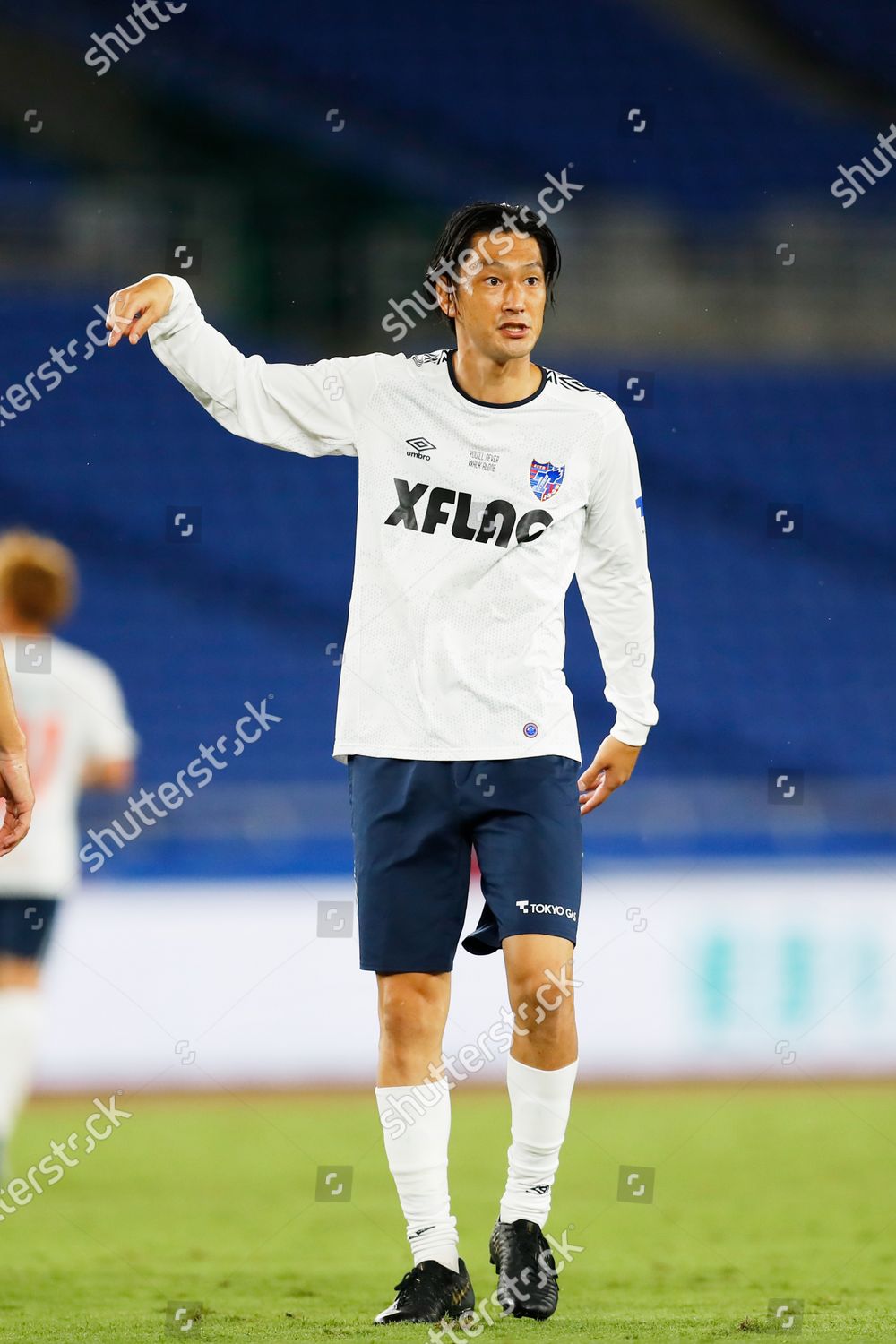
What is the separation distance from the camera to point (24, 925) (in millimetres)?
5141

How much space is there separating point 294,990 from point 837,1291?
569cm

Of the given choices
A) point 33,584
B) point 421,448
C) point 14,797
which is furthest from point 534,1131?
point 33,584

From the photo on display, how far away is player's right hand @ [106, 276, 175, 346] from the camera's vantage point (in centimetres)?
353

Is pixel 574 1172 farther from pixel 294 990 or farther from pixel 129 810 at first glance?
pixel 129 810

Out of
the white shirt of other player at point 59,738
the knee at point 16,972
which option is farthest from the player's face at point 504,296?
the knee at point 16,972

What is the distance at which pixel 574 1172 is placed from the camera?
661 centimetres

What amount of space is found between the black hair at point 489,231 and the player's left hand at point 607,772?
1.03 meters

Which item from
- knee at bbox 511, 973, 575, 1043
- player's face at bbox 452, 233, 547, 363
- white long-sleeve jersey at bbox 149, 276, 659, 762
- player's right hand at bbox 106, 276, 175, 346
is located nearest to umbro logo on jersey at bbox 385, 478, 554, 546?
white long-sleeve jersey at bbox 149, 276, 659, 762

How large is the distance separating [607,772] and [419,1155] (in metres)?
0.95

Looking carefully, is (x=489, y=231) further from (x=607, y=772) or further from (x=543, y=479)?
(x=607, y=772)

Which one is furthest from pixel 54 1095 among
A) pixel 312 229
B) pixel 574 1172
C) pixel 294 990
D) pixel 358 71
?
pixel 358 71

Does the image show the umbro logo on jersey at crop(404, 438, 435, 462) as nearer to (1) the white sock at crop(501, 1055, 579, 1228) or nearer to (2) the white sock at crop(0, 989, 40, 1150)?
(1) the white sock at crop(501, 1055, 579, 1228)

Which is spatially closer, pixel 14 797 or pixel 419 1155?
pixel 14 797

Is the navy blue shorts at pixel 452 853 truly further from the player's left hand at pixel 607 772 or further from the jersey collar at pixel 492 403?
the jersey collar at pixel 492 403
